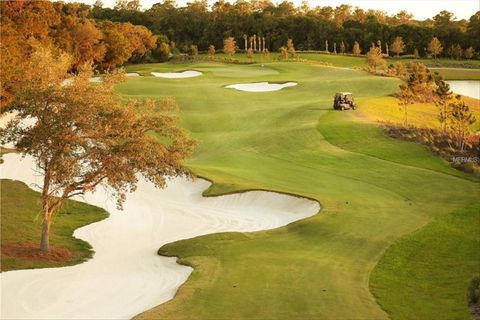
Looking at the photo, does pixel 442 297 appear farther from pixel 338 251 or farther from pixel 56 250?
pixel 56 250

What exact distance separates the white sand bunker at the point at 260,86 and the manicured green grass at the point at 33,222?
139 feet

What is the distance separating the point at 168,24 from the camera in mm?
159000

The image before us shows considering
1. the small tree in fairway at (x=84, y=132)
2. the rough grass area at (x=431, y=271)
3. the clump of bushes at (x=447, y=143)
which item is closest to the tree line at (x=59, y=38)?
the small tree in fairway at (x=84, y=132)

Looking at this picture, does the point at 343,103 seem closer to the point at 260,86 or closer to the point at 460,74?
the point at 260,86

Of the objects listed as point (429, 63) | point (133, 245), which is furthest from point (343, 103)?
point (429, 63)

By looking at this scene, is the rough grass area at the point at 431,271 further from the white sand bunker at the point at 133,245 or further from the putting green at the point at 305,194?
the white sand bunker at the point at 133,245

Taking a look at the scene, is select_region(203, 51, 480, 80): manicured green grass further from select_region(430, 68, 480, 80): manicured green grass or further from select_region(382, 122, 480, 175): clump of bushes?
select_region(382, 122, 480, 175): clump of bushes

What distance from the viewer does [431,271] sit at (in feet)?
68.3

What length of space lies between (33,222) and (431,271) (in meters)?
17.6

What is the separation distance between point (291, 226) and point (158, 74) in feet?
224

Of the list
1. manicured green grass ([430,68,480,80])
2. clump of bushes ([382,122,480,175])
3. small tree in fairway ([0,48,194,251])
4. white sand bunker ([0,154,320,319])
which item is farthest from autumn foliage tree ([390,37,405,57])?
small tree in fairway ([0,48,194,251])

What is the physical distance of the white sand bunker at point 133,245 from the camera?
1881 centimetres

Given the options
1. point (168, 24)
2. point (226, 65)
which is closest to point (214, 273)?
point (226, 65)

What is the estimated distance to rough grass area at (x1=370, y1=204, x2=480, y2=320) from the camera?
1748 cm
